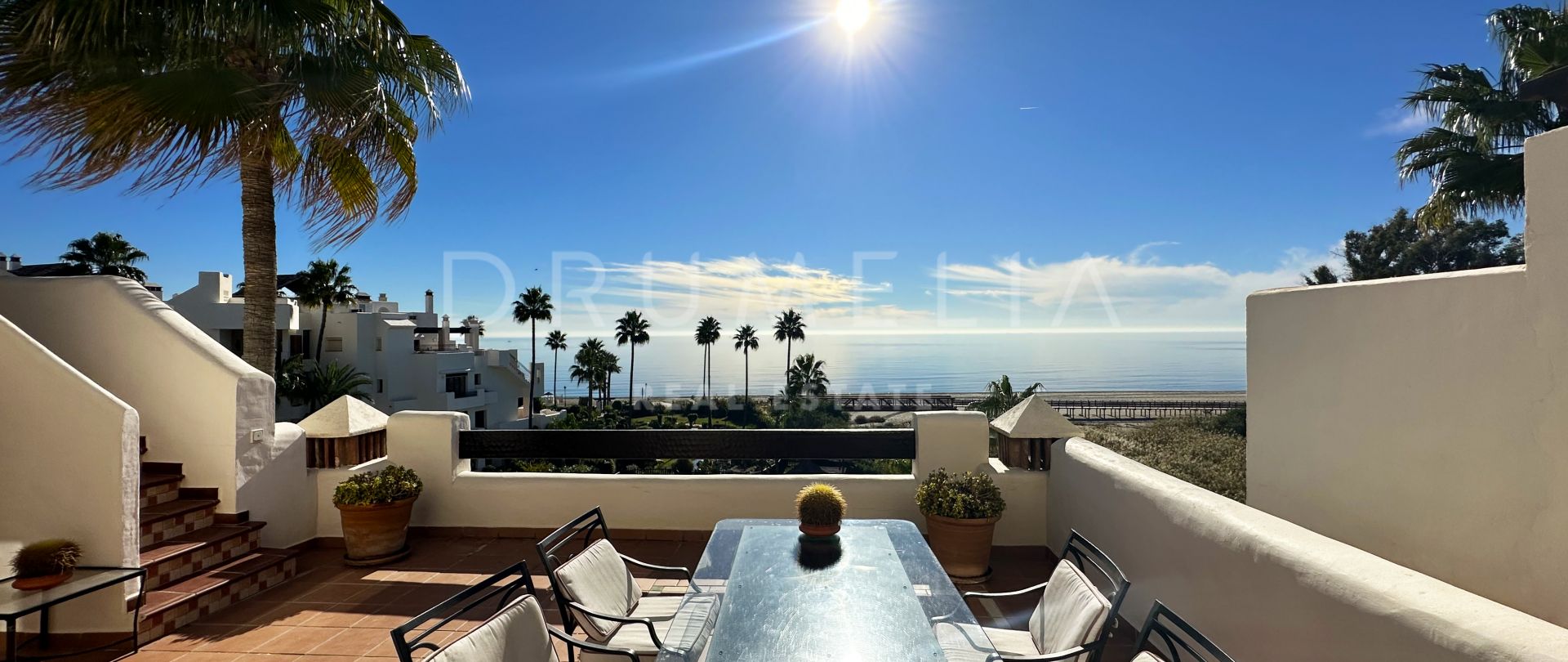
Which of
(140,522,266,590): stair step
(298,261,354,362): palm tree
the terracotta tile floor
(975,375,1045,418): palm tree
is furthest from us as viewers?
(298,261,354,362): palm tree

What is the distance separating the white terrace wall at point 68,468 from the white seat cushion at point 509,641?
325cm

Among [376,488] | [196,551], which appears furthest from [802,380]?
[196,551]

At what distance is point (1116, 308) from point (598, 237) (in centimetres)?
3129

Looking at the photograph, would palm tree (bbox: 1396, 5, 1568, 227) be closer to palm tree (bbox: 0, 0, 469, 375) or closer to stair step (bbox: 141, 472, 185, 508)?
palm tree (bbox: 0, 0, 469, 375)

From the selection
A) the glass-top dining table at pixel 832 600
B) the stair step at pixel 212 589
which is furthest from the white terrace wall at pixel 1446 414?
the stair step at pixel 212 589

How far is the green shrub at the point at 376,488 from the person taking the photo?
484 centimetres

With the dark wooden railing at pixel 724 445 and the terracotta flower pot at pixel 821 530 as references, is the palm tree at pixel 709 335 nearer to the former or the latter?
the dark wooden railing at pixel 724 445

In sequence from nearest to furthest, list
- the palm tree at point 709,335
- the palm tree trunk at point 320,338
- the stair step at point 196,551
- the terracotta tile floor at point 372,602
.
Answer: the terracotta tile floor at point 372,602 → the stair step at point 196,551 → the palm tree trunk at point 320,338 → the palm tree at point 709,335

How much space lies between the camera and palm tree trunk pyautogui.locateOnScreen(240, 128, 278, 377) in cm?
600

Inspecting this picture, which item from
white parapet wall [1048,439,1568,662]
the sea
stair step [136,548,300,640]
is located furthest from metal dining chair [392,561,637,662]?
the sea

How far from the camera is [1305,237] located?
2645cm

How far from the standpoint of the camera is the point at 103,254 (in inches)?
919

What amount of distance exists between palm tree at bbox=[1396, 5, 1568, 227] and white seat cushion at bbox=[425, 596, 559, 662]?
461 inches

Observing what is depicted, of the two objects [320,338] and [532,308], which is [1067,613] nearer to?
[320,338]
